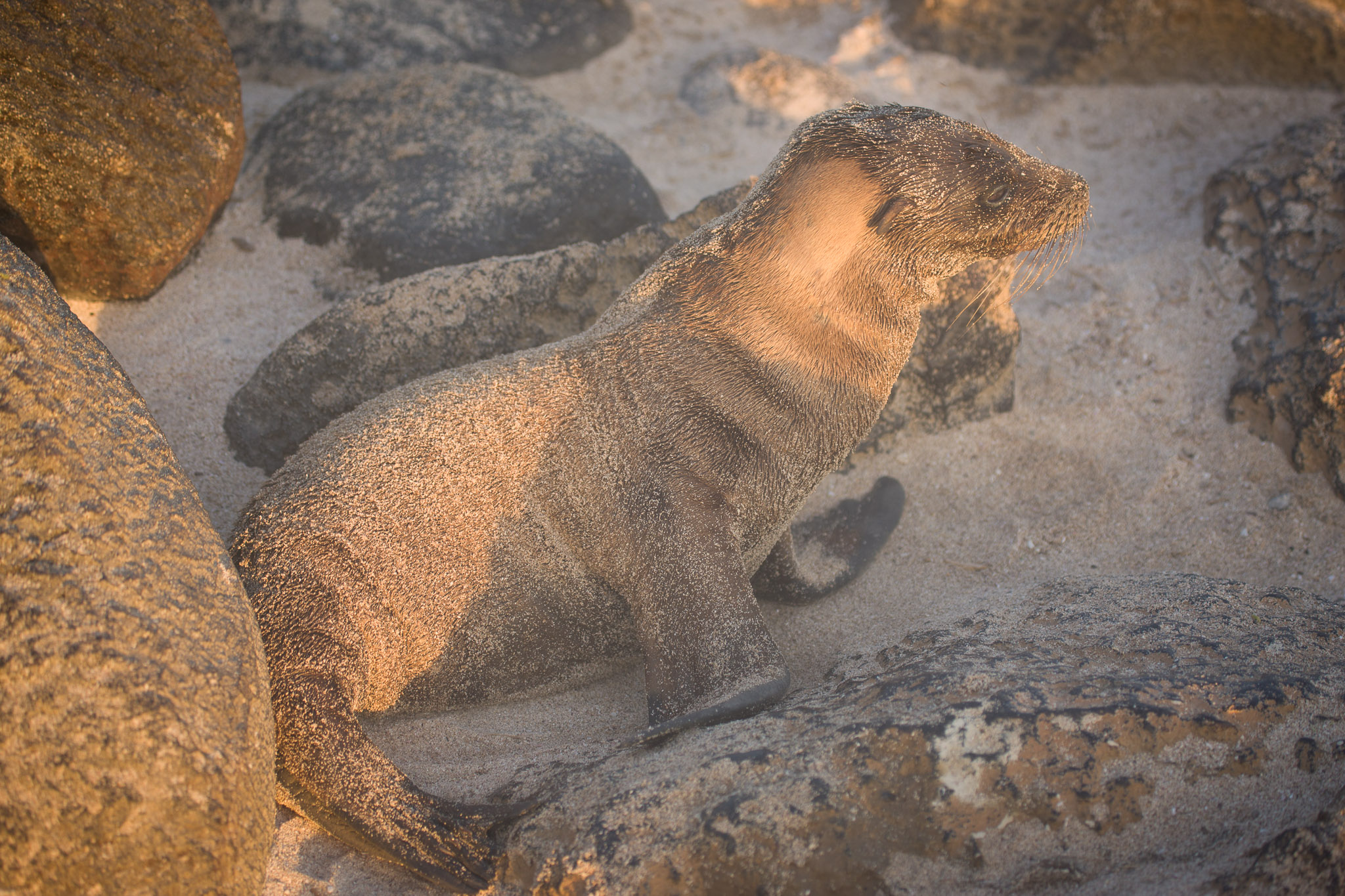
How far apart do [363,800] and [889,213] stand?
211cm

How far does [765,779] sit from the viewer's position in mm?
1991

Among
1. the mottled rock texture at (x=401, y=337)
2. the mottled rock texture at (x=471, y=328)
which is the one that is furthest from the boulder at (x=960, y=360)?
the mottled rock texture at (x=401, y=337)

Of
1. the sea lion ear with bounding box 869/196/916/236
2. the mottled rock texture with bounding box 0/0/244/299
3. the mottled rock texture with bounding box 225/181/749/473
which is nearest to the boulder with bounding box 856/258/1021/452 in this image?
the sea lion ear with bounding box 869/196/916/236

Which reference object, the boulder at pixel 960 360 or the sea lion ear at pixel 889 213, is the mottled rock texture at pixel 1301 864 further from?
the boulder at pixel 960 360

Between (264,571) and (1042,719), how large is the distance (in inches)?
80.3

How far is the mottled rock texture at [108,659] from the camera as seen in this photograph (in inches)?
64.6

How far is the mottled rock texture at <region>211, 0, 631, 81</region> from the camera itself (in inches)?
205

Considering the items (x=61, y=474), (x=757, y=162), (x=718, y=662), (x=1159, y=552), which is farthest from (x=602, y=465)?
(x=757, y=162)

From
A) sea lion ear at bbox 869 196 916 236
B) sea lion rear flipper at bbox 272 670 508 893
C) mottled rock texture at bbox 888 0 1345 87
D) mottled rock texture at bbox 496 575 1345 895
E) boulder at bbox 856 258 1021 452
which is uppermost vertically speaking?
mottled rock texture at bbox 888 0 1345 87

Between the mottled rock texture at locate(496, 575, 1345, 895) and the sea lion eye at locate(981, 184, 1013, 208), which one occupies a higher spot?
the sea lion eye at locate(981, 184, 1013, 208)

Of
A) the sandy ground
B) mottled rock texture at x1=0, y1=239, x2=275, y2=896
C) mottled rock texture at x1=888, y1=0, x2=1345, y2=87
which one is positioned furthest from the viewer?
mottled rock texture at x1=888, y1=0, x2=1345, y2=87

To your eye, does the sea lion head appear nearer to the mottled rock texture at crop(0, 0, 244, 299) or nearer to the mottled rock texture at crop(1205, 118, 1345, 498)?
the mottled rock texture at crop(1205, 118, 1345, 498)

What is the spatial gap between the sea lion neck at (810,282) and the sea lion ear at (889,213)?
0.07ft

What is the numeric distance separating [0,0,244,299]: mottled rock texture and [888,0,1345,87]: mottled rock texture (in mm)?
5036
